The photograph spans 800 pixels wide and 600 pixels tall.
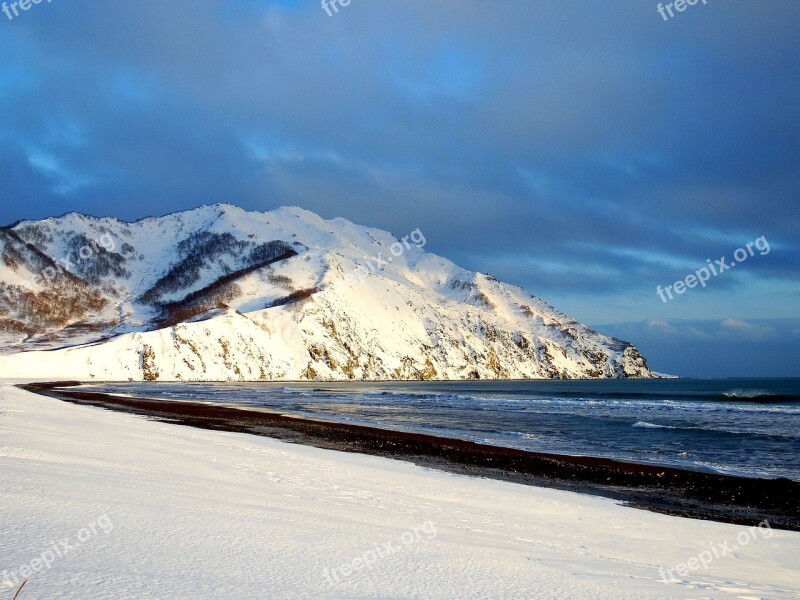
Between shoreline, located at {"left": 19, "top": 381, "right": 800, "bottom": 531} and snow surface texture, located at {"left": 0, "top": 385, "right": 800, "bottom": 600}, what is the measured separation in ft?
7.65

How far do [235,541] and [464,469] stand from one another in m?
14.2

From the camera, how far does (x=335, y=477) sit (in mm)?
12898

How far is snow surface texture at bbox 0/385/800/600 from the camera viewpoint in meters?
4.53

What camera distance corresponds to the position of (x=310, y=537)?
618 cm

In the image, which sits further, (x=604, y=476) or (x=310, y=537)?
(x=604, y=476)

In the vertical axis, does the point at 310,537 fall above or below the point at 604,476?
above

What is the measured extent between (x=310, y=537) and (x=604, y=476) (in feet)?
49.9

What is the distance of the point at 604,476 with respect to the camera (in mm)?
18797

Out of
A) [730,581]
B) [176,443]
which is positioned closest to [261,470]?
[176,443]

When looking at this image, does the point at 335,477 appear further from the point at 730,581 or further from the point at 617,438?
the point at 617,438

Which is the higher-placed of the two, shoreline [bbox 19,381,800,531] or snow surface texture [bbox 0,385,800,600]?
snow surface texture [bbox 0,385,800,600]

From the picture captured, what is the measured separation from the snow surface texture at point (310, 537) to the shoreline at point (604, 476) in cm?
233

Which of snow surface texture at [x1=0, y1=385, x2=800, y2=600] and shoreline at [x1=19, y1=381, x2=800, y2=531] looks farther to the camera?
shoreline at [x1=19, y1=381, x2=800, y2=531]

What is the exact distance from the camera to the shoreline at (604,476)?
14320 mm
